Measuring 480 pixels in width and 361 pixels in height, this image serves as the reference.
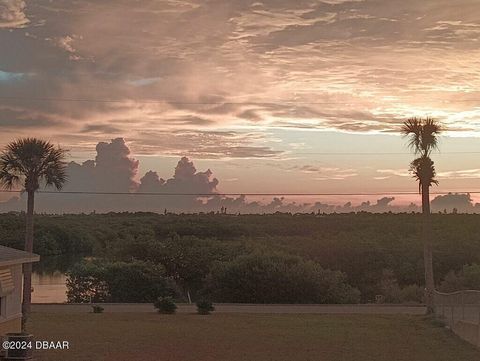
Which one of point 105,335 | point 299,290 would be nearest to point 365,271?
point 299,290

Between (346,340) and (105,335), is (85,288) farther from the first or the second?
Answer: (346,340)

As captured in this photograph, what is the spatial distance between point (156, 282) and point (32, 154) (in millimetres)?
14940

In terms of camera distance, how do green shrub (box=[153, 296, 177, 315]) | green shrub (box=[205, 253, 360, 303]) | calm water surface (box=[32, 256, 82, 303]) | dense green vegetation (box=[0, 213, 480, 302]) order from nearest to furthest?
green shrub (box=[153, 296, 177, 315])
green shrub (box=[205, 253, 360, 303])
calm water surface (box=[32, 256, 82, 303])
dense green vegetation (box=[0, 213, 480, 302])

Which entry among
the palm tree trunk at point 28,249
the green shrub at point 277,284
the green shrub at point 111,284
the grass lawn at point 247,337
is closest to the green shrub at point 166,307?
the grass lawn at point 247,337

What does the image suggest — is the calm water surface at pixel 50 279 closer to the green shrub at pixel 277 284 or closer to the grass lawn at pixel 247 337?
the green shrub at pixel 277 284

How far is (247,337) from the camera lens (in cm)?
2225

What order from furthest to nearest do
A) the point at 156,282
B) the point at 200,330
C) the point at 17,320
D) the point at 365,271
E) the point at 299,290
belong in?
1. the point at 365,271
2. the point at 156,282
3. the point at 299,290
4. the point at 200,330
5. the point at 17,320

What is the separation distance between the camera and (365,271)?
199ft

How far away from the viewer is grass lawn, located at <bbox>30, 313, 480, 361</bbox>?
18438 mm

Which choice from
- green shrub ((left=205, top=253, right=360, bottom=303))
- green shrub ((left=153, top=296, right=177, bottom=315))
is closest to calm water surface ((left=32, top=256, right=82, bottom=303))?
green shrub ((left=205, top=253, right=360, bottom=303))

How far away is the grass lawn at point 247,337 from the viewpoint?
18.4 m

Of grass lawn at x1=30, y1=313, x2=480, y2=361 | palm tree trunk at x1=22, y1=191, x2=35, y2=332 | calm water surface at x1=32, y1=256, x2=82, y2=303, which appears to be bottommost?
calm water surface at x1=32, y1=256, x2=82, y2=303

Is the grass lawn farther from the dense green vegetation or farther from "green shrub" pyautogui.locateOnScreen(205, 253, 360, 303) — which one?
the dense green vegetation

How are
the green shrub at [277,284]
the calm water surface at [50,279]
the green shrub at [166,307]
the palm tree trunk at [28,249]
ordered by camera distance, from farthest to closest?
the calm water surface at [50,279]
the green shrub at [277,284]
the green shrub at [166,307]
the palm tree trunk at [28,249]
